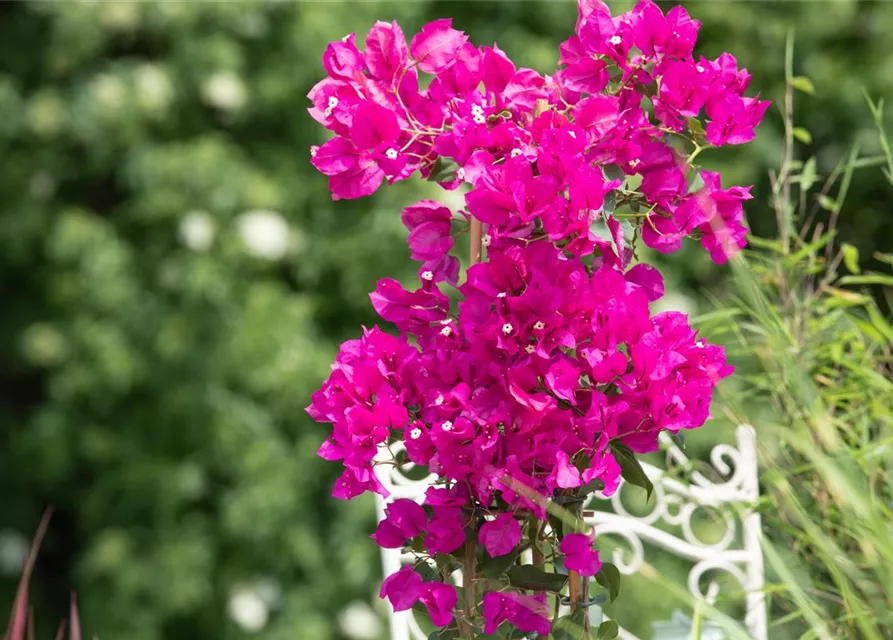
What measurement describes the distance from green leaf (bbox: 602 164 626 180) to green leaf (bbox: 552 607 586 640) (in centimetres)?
36

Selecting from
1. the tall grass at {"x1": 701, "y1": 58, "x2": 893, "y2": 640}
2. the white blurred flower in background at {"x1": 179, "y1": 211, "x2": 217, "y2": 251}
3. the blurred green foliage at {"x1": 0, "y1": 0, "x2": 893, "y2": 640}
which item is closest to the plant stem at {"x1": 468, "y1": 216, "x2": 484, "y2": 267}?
the tall grass at {"x1": 701, "y1": 58, "x2": 893, "y2": 640}

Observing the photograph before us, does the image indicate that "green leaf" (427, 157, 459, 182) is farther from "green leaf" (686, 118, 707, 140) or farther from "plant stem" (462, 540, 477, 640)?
"plant stem" (462, 540, 477, 640)

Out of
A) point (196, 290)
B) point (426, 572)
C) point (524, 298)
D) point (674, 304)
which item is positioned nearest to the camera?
point (524, 298)

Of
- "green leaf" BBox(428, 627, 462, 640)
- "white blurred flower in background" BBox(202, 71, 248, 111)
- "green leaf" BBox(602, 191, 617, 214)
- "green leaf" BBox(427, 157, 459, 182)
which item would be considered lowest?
"white blurred flower in background" BBox(202, 71, 248, 111)

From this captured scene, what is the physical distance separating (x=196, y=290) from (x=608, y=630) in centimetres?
266

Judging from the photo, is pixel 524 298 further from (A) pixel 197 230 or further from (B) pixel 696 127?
(A) pixel 197 230

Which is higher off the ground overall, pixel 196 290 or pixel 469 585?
pixel 469 585

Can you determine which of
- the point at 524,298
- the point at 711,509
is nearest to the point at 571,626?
the point at 524,298

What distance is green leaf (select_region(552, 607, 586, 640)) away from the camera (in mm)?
971

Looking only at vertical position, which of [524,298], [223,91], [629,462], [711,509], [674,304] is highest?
[524,298]

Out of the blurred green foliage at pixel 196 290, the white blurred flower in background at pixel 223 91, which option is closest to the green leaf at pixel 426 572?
the blurred green foliage at pixel 196 290

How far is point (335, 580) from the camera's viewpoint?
12.0 ft

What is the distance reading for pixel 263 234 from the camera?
3529 mm

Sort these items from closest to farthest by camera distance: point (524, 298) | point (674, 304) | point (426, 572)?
point (524, 298), point (426, 572), point (674, 304)
